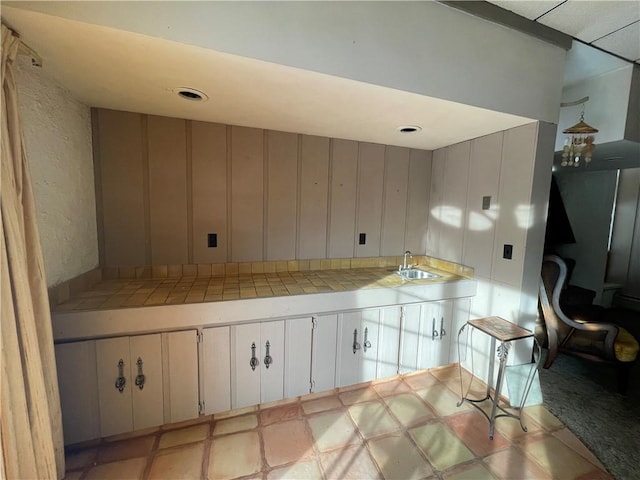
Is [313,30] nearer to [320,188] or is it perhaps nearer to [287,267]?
Answer: [320,188]

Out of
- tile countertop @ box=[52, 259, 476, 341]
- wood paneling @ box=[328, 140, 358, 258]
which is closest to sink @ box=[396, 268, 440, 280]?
tile countertop @ box=[52, 259, 476, 341]

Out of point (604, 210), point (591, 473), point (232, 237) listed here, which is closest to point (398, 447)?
point (591, 473)

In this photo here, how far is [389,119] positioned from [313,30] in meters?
0.87

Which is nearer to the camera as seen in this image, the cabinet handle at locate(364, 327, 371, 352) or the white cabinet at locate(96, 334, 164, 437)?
the white cabinet at locate(96, 334, 164, 437)

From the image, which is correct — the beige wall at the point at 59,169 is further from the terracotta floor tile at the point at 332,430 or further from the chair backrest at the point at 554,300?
the chair backrest at the point at 554,300

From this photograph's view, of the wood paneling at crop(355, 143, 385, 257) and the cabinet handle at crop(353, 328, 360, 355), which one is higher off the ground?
the wood paneling at crop(355, 143, 385, 257)

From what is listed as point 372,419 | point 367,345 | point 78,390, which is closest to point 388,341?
point 367,345

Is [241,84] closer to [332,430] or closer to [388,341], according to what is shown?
[388,341]

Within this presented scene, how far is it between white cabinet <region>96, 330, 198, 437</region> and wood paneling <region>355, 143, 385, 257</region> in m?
1.74

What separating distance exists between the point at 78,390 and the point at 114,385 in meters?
0.17

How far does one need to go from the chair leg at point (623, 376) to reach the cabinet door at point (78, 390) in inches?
148

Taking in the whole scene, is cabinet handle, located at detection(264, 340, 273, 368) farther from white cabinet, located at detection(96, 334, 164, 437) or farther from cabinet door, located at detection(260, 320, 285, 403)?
white cabinet, located at detection(96, 334, 164, 437)

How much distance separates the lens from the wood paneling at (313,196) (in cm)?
239

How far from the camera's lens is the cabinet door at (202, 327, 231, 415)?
5.36 feet
